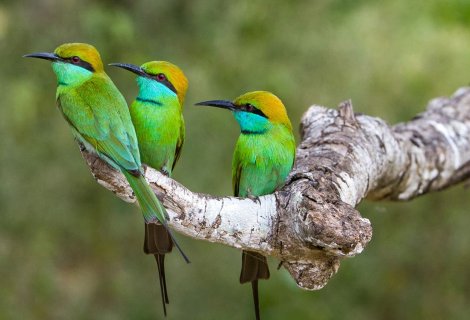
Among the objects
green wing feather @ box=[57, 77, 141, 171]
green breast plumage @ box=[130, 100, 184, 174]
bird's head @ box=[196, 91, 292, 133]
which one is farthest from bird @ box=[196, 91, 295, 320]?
green wing feather @ box=[57, 77, 141, 171]

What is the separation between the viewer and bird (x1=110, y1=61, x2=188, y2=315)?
2.01 m

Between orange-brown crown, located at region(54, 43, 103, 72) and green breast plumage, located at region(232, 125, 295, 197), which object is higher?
orange-brown crown, located at region(54, 43, 103, 72)

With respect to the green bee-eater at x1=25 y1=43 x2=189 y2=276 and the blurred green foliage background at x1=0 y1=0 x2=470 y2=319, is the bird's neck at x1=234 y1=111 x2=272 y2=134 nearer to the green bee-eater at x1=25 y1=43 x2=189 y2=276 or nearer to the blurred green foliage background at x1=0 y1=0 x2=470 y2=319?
the green bee-eater at x1=25 y1=43 x2=189 y2=276

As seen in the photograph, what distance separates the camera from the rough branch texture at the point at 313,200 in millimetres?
1862

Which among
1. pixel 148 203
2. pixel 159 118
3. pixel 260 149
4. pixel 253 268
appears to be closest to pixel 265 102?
pixel 260 149

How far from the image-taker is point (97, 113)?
192cm

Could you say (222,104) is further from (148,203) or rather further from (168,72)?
(148,203)

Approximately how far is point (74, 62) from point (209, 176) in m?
2.34

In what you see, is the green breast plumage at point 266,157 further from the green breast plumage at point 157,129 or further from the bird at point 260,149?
the green breast plumage at point 157,129

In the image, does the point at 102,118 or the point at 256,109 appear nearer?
the point at 102,118

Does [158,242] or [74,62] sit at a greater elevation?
[74,62]

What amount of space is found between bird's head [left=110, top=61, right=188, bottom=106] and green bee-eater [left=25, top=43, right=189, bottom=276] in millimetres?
86

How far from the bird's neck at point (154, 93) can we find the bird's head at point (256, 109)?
0.56 ft

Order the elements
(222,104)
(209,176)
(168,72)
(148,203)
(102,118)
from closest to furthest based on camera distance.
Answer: (148,203), (102,118), (168,72), (222,104), (209,176)
